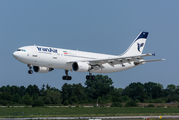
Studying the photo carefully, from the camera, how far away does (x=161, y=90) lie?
98.7m

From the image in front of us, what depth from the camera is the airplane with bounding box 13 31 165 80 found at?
53281 mm

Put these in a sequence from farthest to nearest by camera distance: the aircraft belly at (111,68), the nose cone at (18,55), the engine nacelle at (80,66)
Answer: the aircraft belly at (111,68)
the engine nacelle at (80,66)
the nose cone at (18,55)

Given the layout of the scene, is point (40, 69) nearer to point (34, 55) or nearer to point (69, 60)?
point (69, 60)

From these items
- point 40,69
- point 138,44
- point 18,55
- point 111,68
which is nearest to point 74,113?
point 40,69

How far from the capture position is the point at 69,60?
5722cm

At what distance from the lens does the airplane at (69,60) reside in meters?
53.3

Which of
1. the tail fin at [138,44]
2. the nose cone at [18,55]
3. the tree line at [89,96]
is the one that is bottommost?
the tree line at [89,96]

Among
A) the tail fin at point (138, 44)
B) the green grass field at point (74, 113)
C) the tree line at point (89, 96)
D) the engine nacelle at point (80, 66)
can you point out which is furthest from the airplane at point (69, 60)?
the tree line at point (89, 96)

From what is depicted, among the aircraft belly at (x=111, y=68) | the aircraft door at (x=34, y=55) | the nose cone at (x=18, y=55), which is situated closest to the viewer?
the nose cone at (x=18, y=55)

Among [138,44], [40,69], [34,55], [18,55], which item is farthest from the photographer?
[138,44]

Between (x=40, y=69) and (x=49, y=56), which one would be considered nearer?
(x=49, y=56)

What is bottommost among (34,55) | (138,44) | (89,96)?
(89,96)

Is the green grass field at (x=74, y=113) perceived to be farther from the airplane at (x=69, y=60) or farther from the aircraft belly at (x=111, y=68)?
the aircraft belly at (x=111, y=68)

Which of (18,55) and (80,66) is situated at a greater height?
(18,55)
